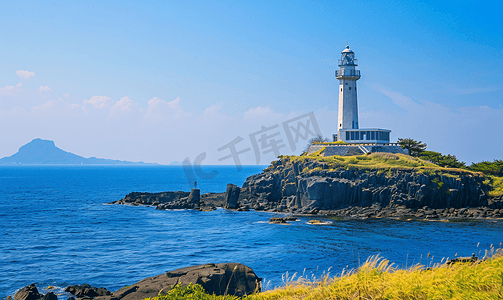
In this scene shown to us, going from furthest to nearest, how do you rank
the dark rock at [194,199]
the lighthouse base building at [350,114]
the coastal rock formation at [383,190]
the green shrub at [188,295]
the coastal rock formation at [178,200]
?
the lighthouse base building at [350,114]
the dark rock at [194,199]
the coastal rock formation at [178,200]
the coastal rock formation at [383,190]
the green shrub at [188,295]

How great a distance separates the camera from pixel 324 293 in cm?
793

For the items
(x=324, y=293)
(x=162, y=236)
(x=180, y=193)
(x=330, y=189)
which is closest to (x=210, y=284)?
(x=324, y=293)

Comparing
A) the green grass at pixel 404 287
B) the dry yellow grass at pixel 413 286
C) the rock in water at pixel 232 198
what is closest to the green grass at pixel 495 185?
the rock in water at pixel 232 198

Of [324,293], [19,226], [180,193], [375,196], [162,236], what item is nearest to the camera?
[324,293]

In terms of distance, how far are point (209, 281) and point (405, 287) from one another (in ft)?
28.5

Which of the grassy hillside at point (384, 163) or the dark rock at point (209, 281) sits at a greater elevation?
the grassy hillside at point (384, 163)

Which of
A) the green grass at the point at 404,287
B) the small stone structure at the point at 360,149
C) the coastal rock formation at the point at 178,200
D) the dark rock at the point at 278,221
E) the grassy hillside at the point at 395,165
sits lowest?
the dark rock at the point at 278,221

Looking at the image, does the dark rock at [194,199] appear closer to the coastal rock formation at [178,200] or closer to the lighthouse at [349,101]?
the coastal rock formation at [178,200]

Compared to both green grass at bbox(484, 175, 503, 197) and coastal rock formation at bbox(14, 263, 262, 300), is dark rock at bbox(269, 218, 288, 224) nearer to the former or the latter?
green grass at bbox(484, 175, 503, 197)

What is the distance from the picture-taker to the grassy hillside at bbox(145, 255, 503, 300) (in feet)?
22.2

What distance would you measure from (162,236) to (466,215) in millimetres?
39920

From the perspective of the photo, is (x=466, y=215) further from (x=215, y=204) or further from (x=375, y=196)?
(x=215, y=204)

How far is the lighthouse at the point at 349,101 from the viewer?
2968 inches

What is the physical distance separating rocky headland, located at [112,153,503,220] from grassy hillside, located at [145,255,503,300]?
44.1 meters
